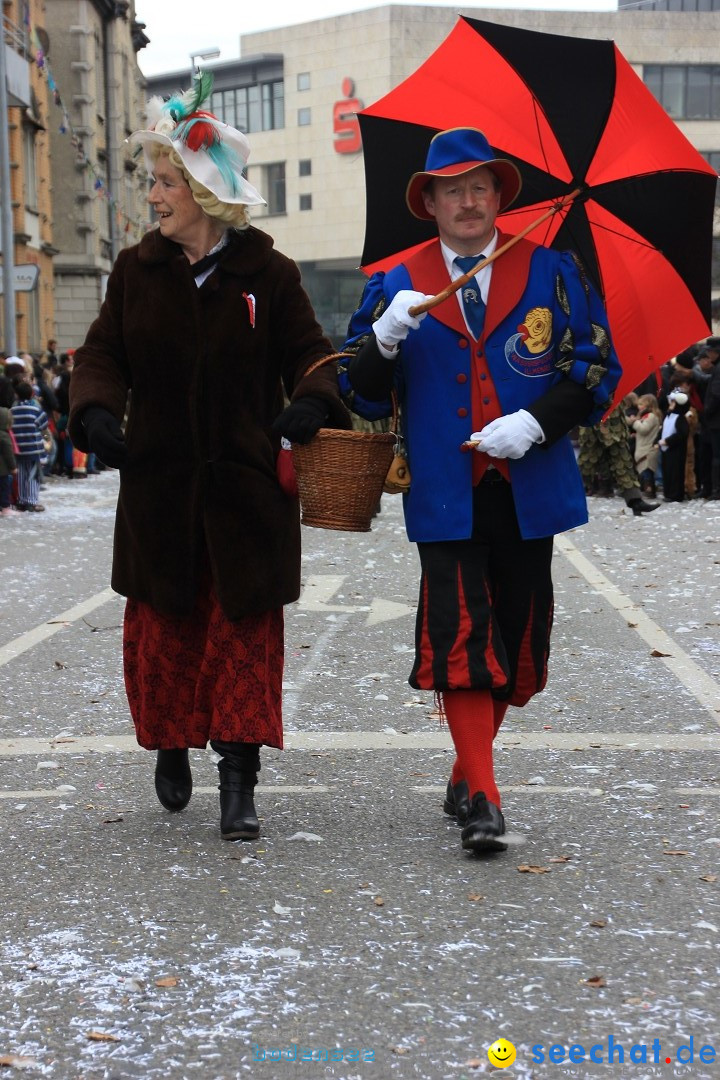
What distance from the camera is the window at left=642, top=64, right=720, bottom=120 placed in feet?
233

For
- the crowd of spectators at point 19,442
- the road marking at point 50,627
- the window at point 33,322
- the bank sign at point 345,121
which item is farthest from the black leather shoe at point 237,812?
the bank sign at point 345,121

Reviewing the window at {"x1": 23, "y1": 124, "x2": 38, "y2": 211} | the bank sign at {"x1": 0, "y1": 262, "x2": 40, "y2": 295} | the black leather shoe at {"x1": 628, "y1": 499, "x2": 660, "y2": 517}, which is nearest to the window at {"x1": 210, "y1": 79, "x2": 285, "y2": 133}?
the window at {"x1": 23, "y1": 124, "x2": 38, "y2": 211}

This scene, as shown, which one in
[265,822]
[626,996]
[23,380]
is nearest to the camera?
[626,996]

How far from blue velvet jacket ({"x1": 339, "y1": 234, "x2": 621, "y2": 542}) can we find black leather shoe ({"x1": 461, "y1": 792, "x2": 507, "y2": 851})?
0.76 m

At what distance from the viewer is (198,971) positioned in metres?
3.51

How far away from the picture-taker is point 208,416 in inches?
182

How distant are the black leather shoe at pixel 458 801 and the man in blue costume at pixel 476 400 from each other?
0.13 m

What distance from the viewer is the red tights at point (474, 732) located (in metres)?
4.46

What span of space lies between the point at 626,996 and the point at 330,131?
81823 mm

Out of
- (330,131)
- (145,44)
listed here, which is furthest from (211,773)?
(330,131)

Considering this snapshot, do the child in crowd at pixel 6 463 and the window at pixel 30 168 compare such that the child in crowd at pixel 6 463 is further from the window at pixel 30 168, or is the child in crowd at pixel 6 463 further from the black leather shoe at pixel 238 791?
the window at pixel 30 168

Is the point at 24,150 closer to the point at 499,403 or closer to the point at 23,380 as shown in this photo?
the point at 23,380

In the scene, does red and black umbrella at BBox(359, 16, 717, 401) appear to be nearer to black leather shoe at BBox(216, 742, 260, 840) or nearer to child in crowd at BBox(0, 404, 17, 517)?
black leather shoe at BBox(216, 742, 260, 840)
